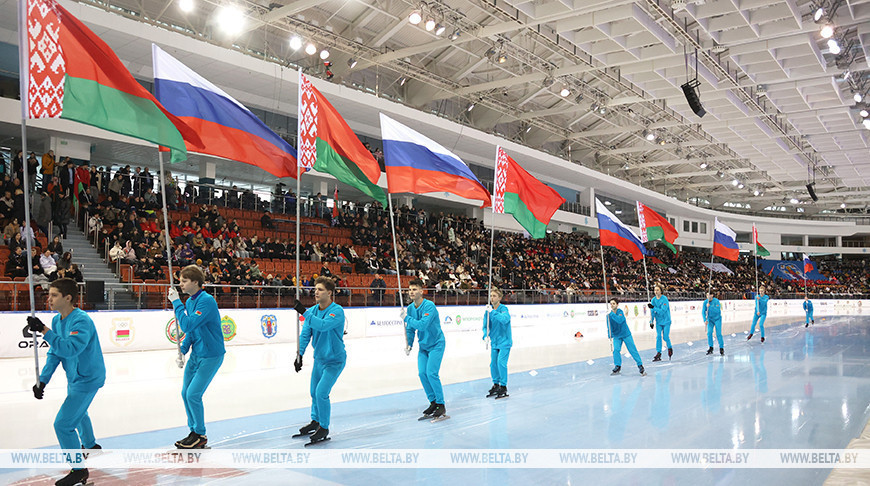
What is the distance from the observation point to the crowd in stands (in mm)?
15562

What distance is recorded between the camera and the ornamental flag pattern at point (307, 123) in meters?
7.96

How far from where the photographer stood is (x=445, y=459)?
605 centimetres

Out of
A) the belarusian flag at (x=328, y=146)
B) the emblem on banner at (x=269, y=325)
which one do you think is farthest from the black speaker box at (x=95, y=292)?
the belarusian flag at (x=328, y=146)

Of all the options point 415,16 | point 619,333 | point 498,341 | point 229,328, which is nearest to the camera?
point 498,341

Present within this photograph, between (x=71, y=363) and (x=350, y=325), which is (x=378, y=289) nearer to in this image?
(x=350, y=325)

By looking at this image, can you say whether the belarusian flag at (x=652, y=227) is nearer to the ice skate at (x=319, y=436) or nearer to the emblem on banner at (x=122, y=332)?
the ice skate at (x=319, y=436)

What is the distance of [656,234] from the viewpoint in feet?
62.2

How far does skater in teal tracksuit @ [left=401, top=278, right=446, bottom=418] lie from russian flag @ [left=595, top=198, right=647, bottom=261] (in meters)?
9.09

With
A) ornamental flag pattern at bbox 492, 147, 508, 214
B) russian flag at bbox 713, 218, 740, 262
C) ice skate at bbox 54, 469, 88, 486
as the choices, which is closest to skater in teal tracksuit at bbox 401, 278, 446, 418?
ice skate at bbox 54, 469, 88, 486

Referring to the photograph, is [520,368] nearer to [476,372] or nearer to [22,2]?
[476,372]

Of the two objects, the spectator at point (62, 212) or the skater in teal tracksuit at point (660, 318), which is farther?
the spectator at point (62, 212)

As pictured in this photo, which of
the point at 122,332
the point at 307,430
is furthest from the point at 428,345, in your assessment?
the point at 122,332

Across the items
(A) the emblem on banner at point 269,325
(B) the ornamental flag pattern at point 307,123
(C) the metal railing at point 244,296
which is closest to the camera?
(B) the ornamental flag pattern at point 307,123

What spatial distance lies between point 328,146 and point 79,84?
3.19m
